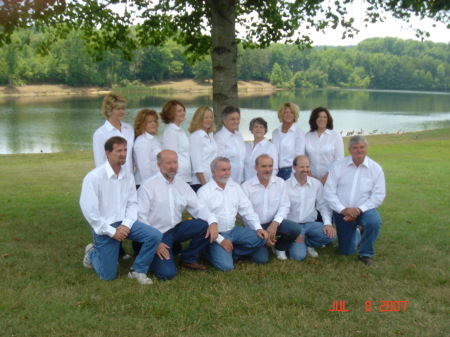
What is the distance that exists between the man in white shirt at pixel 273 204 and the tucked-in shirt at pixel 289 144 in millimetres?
838

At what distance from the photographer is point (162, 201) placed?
224 inches

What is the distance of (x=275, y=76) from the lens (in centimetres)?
12000

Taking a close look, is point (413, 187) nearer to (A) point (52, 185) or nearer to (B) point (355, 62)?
(A) point (52, 185)

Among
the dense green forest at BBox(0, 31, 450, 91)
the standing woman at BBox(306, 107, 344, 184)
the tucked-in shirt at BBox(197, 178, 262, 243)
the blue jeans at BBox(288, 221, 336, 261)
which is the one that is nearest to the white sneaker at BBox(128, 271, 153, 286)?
the tucked-in shirt at BBox(197, 178, 262, 243)

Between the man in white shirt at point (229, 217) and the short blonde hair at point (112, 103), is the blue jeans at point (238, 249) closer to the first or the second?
the man in white shirt at point (229, 217)

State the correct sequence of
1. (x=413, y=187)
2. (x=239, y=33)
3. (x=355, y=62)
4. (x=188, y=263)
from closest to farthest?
(x=188, y=263) < (x=239, y=33) < (x=413, y=187) < (x=355, y=62)

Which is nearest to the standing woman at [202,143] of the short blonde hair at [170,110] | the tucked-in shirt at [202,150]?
the tucked-in shirt at [202,150]

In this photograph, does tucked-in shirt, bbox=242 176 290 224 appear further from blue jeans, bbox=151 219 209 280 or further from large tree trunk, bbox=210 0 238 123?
large tree trunk, bbox=210 0 238 123

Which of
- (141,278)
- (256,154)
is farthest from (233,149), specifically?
(141,278)

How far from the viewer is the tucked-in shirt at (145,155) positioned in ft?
20.1

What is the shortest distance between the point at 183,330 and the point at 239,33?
25.5 ft

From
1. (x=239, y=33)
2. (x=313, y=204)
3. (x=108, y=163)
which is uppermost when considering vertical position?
(x=239, y=33)

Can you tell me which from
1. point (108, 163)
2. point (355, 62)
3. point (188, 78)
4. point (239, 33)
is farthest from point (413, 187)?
point (355, 62)

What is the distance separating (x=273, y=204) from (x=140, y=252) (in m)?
1.88
